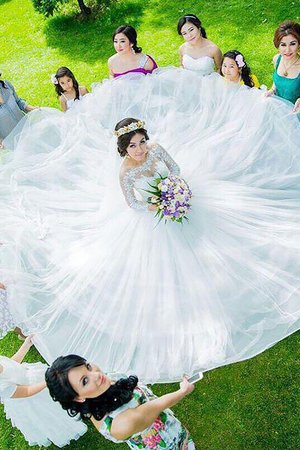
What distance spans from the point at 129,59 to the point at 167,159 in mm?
2634

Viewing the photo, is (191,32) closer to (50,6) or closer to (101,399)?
(101,399)

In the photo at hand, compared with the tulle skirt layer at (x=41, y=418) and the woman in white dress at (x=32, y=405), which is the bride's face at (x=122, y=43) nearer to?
the woman in white dress at (x=32, y=405)

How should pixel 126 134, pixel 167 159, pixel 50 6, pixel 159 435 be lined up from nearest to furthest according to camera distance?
pixel 159 435 → pixel 126 134 → pixel 167 159 → pixel 50 6

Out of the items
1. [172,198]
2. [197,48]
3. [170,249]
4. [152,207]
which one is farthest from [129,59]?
[170,249]

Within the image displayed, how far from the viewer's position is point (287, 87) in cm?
652

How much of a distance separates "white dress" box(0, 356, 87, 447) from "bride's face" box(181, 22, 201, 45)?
5073 mm

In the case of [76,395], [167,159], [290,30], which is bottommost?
[76,395]

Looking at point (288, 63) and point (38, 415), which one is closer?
point (38, 415)

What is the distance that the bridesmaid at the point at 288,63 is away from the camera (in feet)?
20.0

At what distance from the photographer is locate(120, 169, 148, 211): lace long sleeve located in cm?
574

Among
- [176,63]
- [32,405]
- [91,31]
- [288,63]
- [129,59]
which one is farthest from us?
[91,31]

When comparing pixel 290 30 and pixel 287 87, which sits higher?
pixel 290 30

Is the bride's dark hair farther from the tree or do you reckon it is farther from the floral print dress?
the tree

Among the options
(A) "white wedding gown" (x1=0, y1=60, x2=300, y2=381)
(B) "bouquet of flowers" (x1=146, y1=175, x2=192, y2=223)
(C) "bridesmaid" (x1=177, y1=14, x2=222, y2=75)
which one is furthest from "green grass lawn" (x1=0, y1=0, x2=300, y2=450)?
(B) "bouquet of flowers" (x1=146, y1=175, x2=192, y2=223)
